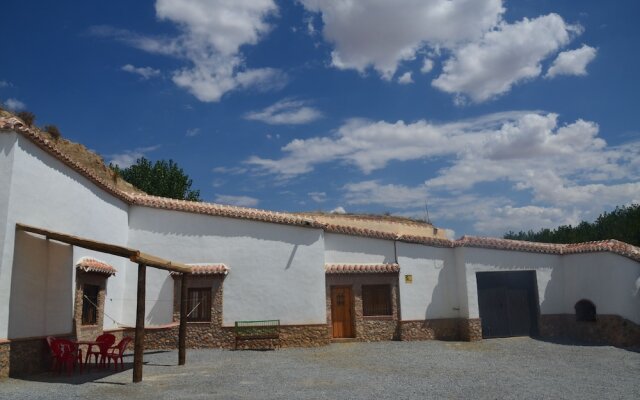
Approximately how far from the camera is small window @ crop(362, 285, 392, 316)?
59.5 feet

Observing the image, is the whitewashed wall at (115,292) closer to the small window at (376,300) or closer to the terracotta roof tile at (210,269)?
the terracotta roof tile at (210,269)

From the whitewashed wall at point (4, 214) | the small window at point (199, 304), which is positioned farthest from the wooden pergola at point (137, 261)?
the small window at point (199, 304)

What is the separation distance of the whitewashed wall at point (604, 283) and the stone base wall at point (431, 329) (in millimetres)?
4191

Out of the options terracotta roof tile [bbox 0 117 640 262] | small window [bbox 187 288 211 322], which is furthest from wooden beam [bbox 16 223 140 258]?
small window [bbox 187 288 211 322]

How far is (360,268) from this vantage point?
59.0 feet

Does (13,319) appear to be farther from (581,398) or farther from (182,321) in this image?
(581,398)

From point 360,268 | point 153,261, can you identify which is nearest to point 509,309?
point 360,268

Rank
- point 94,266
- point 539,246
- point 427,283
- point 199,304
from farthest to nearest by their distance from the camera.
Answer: point 539,246, point 427,283, point 199,304, point 94,266

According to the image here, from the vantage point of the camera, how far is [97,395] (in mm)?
9203

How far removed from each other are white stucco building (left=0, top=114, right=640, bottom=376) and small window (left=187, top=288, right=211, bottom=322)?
3cm

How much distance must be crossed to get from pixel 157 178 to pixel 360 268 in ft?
76.5

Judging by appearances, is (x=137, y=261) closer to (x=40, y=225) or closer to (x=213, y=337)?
(x=40, y=225)

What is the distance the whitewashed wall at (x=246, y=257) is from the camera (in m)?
16.8

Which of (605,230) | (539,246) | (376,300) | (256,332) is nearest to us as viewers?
(256,332)
